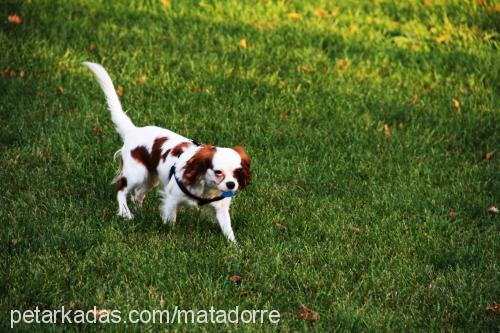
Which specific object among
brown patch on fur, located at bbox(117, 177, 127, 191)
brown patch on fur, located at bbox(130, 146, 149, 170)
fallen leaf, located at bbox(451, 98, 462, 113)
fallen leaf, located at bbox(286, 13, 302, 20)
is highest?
fallen leaf, located at bbox(286, 13, 302, 20)

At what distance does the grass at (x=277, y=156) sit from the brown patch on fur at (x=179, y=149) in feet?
1.74

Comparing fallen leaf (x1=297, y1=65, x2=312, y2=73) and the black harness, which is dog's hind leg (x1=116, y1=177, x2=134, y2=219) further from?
fallen leaf (x1=297, y1=65, x2=312, y2=73)

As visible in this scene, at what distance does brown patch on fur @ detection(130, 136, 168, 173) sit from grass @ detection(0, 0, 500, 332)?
363 mm

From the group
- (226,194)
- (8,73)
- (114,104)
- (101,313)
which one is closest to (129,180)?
(114,104)

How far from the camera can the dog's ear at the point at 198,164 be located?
14.9ft

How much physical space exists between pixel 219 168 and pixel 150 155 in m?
0.79

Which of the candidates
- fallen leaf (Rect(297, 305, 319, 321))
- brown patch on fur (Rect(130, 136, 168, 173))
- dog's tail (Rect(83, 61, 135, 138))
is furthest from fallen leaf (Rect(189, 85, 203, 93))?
fallen leaf (Rect(297, 305, 319, 321))

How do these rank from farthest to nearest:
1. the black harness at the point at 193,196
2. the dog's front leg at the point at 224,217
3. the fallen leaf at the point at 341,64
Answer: the fallen leaf at the point at 341,64 < the dog's front leg at the point at 224,217 < the black harness at the point at 193,196

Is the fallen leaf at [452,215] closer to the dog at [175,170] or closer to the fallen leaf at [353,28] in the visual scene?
the dog at [175,170]

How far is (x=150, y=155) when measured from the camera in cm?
507

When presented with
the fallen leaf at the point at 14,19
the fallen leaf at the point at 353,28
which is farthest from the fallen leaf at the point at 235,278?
the fallen leaf at the point at 353,28

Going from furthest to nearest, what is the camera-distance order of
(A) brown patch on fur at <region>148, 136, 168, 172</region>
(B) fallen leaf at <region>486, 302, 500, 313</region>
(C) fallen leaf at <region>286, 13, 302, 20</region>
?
(C) fallen leaf at <region>286, 13, 302, 20</region>
(A) brown patch on fur at <region>148, 136, 168, 172</region>
(B) fallen leaf at <region>486, 302, 500, 313</region>

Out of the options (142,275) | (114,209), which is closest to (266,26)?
(114,209)

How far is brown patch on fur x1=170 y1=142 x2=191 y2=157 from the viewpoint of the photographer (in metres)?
4.90
